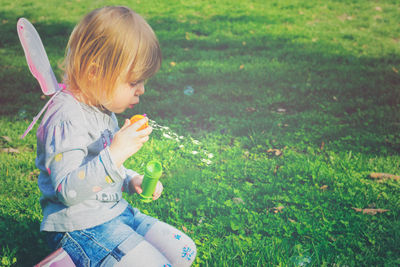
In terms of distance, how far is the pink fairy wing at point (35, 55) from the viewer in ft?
4.99

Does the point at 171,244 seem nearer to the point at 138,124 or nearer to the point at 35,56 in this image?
the point at 138,124

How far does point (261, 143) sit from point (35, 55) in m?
2.59

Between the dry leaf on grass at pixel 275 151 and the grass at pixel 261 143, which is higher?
the grass at pixel 261 143

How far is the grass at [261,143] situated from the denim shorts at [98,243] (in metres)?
0.71

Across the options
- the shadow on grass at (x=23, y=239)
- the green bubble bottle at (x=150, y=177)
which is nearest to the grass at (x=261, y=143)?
the shadow on grass at (x=23, y=239)

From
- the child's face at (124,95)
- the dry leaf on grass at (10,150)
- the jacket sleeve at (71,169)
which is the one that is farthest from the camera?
the dry leaf on grass at (10,150)

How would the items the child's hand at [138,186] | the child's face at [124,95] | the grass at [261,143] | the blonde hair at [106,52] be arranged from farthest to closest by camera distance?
the grass at [261,143]
the child's hand at [138,186]
the child's face at [124,95]
the blonde hair at [106,52]

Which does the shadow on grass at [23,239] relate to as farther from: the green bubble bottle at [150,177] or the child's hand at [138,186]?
the green bubble bottle at [150,177]

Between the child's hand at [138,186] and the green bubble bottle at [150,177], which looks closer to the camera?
the green bubble bottle at [150,177]

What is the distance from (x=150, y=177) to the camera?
1.75 meters

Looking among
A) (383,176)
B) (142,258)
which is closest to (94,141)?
(142,258)

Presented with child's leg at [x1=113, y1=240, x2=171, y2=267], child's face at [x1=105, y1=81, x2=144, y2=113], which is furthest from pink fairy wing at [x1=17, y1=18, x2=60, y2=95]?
child's leg at [x1=113, y1=240, x2=171, y2=267]

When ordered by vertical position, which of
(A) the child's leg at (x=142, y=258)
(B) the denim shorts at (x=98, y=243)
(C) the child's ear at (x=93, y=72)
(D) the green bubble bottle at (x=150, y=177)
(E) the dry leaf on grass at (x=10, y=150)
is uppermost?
(C) the child's ear at (x=93, y=72)

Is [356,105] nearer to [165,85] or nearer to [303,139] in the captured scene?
[303,139]
